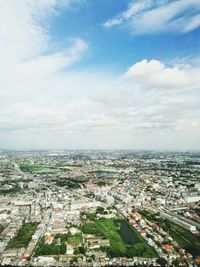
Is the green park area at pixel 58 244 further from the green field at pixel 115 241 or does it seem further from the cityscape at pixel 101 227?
the green field at pixel 115 241

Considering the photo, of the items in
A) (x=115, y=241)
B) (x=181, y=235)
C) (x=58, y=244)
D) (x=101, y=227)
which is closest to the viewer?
(x=58, y=244)

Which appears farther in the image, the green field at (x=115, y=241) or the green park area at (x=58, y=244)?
the green park area at (x=58, y=244)

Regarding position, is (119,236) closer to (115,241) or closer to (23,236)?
(115,241)

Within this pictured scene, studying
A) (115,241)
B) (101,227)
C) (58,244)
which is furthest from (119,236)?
(58,244)

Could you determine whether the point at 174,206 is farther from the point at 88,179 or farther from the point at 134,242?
the point at 88,179

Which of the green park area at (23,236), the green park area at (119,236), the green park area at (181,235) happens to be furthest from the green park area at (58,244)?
the green park area at (181,235)

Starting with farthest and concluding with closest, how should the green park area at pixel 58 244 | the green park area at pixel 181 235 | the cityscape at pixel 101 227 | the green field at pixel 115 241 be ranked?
the green park area at pixel 181 235, the green park area at pixel 58 244, the green field at pixel 115 241, the cityscape at pixel 101 227

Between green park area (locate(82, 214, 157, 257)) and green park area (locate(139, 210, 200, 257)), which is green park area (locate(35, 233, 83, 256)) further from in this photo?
green park area (locate(139, 210, 200, 257))

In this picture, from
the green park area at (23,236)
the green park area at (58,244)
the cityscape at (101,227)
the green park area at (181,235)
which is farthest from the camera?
the green park area at (23,236)
